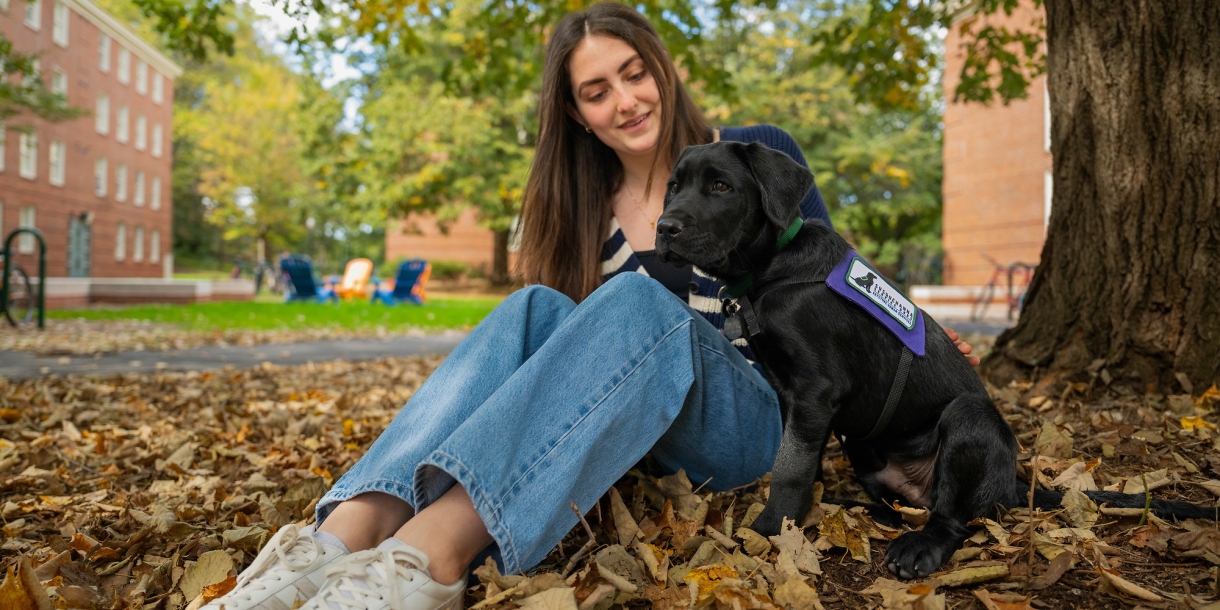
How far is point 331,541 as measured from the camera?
1.90m

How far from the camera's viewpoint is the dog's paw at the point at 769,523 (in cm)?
212

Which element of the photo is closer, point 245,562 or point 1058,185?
point 245,562

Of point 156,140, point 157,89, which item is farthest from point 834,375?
point 157,89

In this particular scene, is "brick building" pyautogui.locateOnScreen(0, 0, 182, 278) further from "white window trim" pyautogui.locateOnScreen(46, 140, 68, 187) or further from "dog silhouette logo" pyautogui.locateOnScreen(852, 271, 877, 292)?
"dog silhouette logo" pyautogui.locateOnScreen(852, 271, 877, 292)

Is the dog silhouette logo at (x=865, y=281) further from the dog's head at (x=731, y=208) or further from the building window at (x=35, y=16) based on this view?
the building window at (x=35, y=16)

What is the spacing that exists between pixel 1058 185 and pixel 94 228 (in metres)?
38.8

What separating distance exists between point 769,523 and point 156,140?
45310 mm

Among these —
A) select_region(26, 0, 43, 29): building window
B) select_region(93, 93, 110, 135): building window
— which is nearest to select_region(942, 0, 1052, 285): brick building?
select_region(26, 0, 43, 29): building window

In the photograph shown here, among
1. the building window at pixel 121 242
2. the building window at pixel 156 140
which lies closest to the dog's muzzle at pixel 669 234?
the building window at pixel 121 242

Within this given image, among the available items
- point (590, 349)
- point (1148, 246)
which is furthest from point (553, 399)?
point (1148, 246)

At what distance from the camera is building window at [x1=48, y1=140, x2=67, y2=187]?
1150 inches

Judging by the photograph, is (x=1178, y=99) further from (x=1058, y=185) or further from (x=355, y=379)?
(x=355, y=379)

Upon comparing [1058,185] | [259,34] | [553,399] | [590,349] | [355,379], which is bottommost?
[355,379]

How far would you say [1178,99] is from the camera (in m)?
3.13
